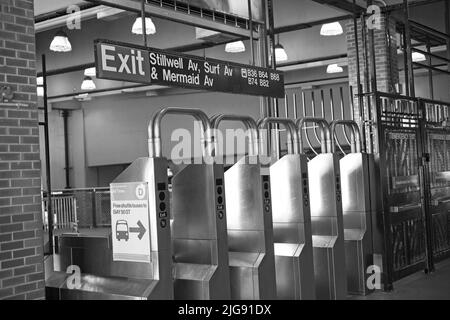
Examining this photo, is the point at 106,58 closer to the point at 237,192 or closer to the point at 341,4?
the point at 237,192

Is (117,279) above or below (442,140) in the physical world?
below

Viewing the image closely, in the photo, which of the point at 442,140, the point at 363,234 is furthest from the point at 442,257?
the point at 363,234

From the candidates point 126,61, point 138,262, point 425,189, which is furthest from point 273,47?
point 138,262

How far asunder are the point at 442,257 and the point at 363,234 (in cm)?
217

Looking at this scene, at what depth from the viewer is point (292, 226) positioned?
570 centimetres

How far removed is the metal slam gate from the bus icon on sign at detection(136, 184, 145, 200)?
3402 mm

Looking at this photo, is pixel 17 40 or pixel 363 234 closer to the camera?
pixel 17 40

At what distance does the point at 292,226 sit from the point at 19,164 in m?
2.60

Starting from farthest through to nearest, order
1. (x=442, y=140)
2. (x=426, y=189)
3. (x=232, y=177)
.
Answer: (x=442, y=140)
(x=426, y=189)
(x=232, y=177)

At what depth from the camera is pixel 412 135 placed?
7613 mm

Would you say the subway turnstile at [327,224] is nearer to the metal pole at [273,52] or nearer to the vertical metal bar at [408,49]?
the metal pole at [273,52]

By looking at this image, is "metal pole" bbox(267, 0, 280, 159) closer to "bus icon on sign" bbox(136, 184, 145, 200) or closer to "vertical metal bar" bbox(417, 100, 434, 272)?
"vertical metal bar" bbox(417, 100, 434, 272)

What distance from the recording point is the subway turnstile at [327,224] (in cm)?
610
